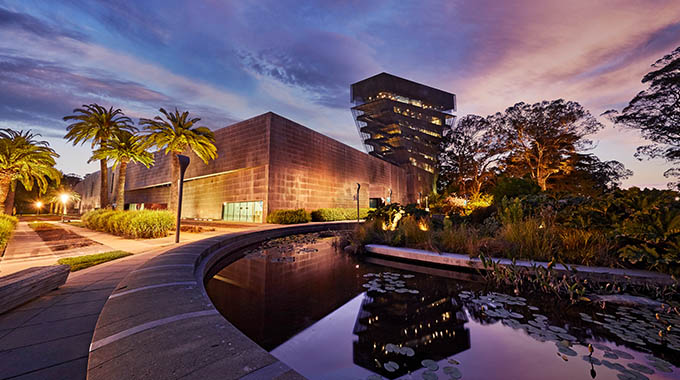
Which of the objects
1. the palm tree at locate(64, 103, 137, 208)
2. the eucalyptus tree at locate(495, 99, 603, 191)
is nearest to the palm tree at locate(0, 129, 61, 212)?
the palm tree at locate(64, 103, 137, 208)

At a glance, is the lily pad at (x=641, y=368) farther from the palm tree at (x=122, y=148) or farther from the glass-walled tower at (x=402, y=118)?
the glass-walled tower at (x=402, y=118)

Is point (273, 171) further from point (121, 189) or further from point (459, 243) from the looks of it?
point (459, 243)

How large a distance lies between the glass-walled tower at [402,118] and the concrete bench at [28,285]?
47.6m

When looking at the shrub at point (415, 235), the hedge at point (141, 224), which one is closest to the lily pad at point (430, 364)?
the shrub at point (415, 235)

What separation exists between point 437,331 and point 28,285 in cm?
487

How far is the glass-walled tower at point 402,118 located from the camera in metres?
51.3

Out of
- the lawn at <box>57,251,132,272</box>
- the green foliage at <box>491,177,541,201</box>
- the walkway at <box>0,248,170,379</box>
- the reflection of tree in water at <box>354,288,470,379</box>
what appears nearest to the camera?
the walkway at <box>0,248,170,379</box>

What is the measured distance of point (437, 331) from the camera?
9.20ft

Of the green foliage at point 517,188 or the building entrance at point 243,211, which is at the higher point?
the green foliage at point 517,188

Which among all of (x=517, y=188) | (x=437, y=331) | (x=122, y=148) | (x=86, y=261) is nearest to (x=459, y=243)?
(x=437, y=331)

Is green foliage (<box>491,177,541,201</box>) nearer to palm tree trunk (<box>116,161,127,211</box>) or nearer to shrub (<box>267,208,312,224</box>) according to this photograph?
shrub (<box>267,208,312,224</box>)

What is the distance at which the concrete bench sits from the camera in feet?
8.73

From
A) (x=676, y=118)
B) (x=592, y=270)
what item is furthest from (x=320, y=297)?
(x=676, y=118)

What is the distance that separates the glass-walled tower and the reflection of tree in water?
4555 cm
